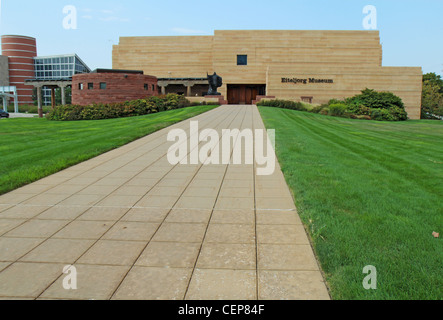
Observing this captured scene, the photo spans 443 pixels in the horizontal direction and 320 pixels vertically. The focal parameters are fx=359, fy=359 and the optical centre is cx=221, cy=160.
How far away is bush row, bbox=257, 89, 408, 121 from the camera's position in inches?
1387

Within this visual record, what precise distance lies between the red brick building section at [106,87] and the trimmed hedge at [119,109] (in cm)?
385

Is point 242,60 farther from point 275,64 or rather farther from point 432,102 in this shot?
point 432,102

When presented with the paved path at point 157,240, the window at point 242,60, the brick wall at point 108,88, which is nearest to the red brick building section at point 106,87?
the brick wall at point 108,88

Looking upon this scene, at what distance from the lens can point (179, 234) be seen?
5.01 metres

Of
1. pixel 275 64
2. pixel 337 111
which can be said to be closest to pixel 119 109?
pixel 337 111

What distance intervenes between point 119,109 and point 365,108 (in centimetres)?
2381

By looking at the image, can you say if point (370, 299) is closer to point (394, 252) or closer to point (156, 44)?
point (394, 252)

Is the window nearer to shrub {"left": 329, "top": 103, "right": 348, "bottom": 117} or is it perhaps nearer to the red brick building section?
the red brick building section

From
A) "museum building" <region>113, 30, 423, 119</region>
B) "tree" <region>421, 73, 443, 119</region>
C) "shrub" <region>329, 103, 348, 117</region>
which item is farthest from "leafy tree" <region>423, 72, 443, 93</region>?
"shrub" <region>329, 103, 348, 117</region>

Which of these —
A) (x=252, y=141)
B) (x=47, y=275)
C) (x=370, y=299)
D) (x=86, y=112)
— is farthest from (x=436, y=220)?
(x=86, y=112)

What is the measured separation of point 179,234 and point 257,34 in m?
55.1

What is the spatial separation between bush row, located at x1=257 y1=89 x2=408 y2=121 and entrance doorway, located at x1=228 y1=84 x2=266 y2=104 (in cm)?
1680

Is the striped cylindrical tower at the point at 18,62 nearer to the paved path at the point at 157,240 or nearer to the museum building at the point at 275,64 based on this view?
the museum building at the point at 275,64

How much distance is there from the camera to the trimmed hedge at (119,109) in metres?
31.7
